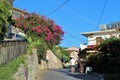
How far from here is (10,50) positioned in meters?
20.8

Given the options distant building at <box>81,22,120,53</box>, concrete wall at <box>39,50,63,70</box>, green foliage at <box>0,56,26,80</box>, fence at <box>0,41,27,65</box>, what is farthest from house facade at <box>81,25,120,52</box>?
green foliage at <box>0,56,26,80</box>

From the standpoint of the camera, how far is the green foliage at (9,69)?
59.8 feet

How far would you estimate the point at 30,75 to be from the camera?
898 inches

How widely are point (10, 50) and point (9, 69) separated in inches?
81.4

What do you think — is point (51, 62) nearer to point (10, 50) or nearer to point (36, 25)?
point (36, 25)

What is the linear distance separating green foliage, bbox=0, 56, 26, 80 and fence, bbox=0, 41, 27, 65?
0.38 meters

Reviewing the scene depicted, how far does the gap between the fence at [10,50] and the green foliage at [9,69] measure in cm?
38

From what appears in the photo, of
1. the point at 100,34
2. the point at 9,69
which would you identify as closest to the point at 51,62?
the point at 100,34

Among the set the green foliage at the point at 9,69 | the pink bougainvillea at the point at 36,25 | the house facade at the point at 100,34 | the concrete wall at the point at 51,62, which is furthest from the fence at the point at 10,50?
the house facade at the point at 100,34

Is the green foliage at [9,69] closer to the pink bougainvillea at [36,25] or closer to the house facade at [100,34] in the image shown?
the pink bougainvillea at [36,25]

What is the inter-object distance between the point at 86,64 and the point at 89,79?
1301 centimetres

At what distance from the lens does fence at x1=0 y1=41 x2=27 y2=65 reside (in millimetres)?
19875

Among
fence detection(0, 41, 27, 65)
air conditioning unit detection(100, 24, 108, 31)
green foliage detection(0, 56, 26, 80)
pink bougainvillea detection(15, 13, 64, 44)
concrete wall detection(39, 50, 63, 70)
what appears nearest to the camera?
green foliage detection(0, 56, 26, 80)

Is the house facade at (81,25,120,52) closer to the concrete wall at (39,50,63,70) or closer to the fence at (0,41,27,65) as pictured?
the concrete wall at (39,50,63,70)
